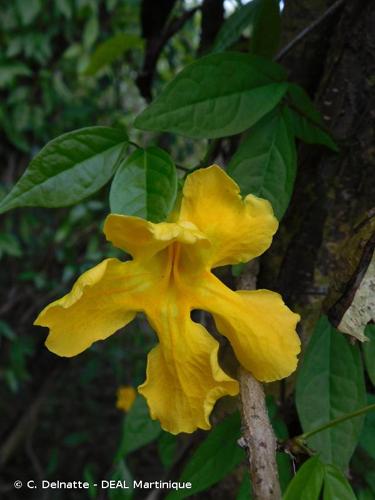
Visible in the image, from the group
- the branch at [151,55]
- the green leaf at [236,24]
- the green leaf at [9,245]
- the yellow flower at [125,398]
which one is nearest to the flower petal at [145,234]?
the green leaf at [236,24]

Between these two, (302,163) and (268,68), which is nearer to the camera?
(268,68)

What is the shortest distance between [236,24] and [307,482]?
0.54 m

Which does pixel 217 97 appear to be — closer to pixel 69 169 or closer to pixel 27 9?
pixel 69 169

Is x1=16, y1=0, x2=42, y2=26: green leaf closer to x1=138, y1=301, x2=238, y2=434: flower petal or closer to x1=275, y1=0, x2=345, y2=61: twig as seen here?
x1=275, y1=0, x2=345, y2=61: twig

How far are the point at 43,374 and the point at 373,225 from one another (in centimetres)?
200

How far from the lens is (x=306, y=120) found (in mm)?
675

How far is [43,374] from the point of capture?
2332 millimetres

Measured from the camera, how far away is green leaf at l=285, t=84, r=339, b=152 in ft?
2.18

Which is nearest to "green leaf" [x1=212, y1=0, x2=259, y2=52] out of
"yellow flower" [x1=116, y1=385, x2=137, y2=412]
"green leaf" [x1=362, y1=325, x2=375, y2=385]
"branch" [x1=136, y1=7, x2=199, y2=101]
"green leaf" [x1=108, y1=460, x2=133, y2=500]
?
"branch" [x1=136, y1=7, x2=199, y2=101]

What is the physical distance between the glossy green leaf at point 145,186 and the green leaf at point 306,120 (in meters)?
0.17

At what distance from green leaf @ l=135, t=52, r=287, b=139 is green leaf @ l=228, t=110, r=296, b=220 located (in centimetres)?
3

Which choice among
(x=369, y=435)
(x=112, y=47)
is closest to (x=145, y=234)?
(x=369, y=435)

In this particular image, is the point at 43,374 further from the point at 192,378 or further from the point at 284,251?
the point at 192,378

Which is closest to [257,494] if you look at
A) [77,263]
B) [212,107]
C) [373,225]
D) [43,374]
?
[373,225]
